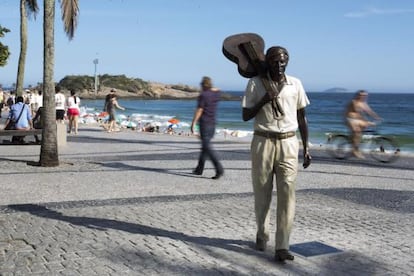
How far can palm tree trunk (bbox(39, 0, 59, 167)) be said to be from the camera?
33.6 feet

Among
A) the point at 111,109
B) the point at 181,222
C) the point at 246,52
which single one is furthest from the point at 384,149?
the point at 111,109

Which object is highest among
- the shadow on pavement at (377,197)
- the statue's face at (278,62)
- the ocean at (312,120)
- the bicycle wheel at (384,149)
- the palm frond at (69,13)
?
the palm frond at (69,13)

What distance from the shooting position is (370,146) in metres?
13.7

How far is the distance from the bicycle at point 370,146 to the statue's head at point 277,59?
900cm

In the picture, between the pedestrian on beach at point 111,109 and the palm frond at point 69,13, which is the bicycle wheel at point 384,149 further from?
the pedestrian on beach at point 111,109

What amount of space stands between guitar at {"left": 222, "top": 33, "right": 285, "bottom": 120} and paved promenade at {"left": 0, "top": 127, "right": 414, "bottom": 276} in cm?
141

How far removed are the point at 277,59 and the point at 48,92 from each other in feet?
21.9

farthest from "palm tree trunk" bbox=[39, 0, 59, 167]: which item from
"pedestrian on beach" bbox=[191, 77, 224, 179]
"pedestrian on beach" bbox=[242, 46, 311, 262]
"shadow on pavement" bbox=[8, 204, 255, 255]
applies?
"pedestrian on beach" bbox=[242, 46, 311, 262]

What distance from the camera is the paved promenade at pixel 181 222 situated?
4598mm

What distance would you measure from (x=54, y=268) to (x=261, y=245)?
71.5 inches

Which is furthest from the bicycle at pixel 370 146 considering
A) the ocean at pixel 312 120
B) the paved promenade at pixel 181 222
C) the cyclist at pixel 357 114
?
the paved promenade at pixel 181 222

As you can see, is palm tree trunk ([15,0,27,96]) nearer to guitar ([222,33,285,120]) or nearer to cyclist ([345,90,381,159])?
cyclist ([345,90,381,159])

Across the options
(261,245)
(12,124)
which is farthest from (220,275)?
(12,124)

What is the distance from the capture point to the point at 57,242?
5078 millimetres
